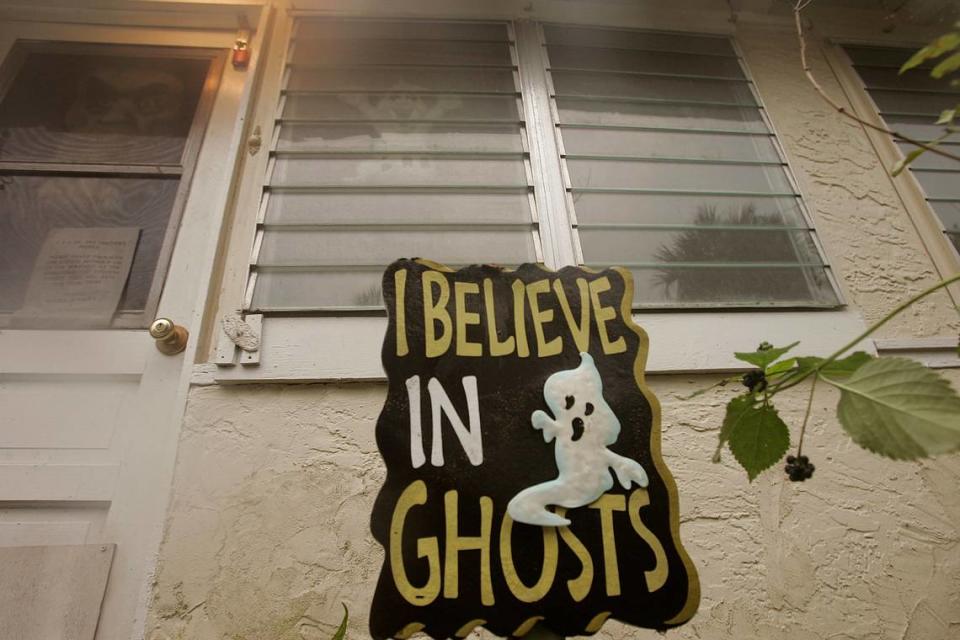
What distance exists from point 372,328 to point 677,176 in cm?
131

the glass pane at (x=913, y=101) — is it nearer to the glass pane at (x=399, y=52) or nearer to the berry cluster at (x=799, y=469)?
the glass pane at (x=399, y=52)

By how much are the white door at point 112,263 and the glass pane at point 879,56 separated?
2.83 metres

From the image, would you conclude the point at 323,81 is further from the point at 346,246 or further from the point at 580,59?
the point at 580,59

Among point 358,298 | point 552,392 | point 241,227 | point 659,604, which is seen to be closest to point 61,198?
point 241,227

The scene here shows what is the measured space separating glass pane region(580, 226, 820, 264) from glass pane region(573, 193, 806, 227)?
5 centimetres

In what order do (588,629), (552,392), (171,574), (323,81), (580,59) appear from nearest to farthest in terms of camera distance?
(588,629) → (552,392) → (171,574) → (323,81) → (580,59)

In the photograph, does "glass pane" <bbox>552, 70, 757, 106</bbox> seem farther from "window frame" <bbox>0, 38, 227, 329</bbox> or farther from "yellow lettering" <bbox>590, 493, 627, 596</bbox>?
"yellow lettering" <bbox>590, 493, 627, 596</bbox>

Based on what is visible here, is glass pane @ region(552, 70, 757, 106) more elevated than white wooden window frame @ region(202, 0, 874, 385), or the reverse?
glass pane @ region(552, 70, 757, 106)

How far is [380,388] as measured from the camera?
1388 mm

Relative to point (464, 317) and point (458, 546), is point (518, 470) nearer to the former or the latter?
point (458, 546)

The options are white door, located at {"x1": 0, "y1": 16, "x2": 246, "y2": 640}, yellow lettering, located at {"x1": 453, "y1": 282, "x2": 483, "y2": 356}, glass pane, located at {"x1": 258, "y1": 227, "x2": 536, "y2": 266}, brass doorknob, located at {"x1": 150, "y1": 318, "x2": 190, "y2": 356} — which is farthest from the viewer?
glass pane, located at {"x1": 258, "y1": 227, "x2": 536, "y2": 266}

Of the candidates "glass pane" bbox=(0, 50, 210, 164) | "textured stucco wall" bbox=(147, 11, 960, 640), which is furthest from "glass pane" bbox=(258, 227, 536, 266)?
"glass pane" bbox=(0, 50, 210, 164)

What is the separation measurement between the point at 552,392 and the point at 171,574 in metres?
1.02

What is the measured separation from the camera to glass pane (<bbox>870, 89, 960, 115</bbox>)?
7.36ft
